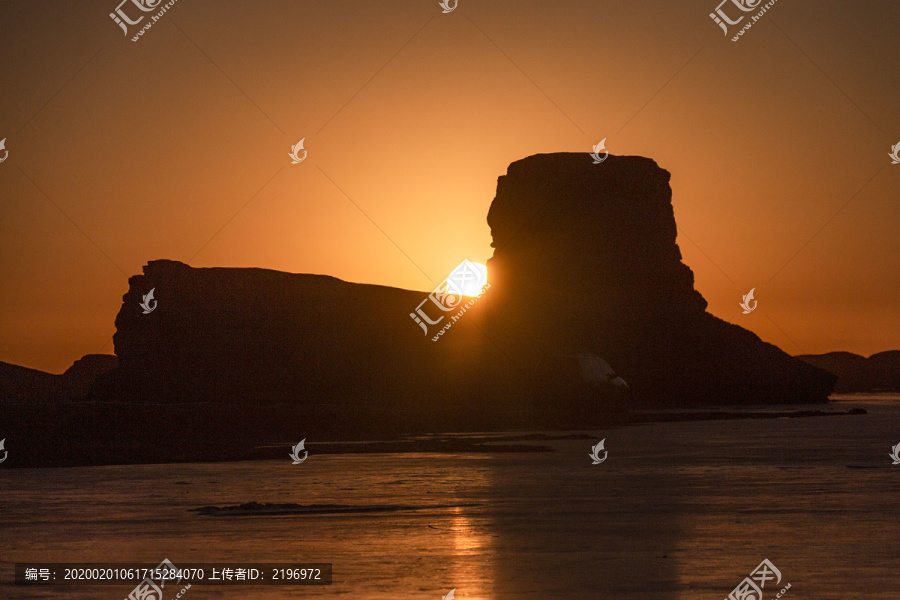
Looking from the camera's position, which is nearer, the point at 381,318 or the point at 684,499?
the point at 684,499

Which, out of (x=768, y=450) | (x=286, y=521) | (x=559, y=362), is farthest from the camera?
(x=559, y=362)

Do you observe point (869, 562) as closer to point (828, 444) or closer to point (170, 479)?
point (170, 479)

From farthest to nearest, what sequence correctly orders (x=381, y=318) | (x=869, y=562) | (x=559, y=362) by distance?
(x=381, y=318) → (x=559, y=362) → (x=869, y=562)

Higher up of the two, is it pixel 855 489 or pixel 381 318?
pixel 381 318

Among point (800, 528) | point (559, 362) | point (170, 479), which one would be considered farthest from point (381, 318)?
point (800, 528)

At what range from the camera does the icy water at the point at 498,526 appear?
15.1 meters

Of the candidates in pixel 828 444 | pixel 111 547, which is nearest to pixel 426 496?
pixel 111 547

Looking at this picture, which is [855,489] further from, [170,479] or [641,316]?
[641,316]

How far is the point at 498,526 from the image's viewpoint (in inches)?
810

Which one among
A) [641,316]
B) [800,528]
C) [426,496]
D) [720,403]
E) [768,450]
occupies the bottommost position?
[800,528]

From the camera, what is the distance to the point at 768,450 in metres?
43.0

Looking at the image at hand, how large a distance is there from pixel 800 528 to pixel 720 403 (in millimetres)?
170400

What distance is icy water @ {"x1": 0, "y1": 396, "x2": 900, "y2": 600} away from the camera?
15.1 m

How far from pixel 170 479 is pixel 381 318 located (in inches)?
6635
